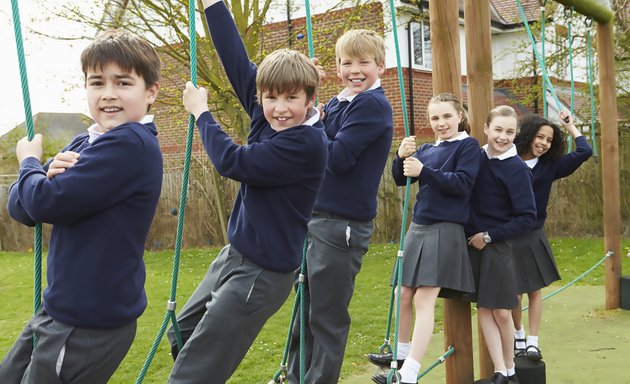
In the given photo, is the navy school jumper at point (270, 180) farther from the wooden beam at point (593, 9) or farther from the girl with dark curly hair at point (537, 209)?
the wooden beam at point (593, 9)

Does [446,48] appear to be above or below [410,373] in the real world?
above

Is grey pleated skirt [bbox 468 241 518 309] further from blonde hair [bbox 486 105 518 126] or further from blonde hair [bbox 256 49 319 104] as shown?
blonde hair [bbox 256 49 319 104]

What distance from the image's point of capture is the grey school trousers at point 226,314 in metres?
2.29

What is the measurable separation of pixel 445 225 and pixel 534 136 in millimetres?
1269

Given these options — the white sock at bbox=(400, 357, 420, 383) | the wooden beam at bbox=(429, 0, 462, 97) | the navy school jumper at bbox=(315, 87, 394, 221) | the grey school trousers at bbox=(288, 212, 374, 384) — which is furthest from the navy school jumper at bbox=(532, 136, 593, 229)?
the grey school trousers at bbox=(288, 212, 374, 384)

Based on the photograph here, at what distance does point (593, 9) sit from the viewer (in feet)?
19.5

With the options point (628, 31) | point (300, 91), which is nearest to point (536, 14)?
point (628, 31)

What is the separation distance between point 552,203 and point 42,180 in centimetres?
1095

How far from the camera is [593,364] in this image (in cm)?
473

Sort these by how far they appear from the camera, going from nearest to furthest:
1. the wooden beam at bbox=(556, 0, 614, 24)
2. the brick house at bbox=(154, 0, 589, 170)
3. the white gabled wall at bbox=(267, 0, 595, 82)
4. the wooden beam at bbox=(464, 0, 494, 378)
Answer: the wooden beam at bbox=(464, 0, 494, 378) → the wooden beam at bbox=(556, 0, 614, 24) → the brick house at bbox=(154, 0, 589, 170) → the white gabled wall at bbox=(267, 0, 595, 82)

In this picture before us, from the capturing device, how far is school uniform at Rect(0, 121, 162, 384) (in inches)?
74.6

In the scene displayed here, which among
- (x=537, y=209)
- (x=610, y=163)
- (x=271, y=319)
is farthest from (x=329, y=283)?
(x=610, y=163)

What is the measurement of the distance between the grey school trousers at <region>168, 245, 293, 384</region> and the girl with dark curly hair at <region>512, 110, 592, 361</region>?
2.27 metres

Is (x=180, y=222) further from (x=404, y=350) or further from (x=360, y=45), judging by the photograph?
(x=404, y=350)
